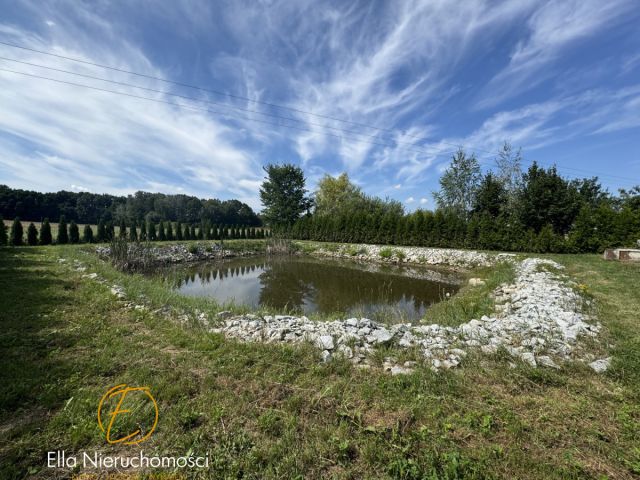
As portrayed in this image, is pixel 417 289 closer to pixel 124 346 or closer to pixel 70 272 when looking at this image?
pixel 124 346

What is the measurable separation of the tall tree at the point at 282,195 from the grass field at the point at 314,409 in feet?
96.5

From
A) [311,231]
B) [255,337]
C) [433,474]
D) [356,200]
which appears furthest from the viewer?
[356,200]

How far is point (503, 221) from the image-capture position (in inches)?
613

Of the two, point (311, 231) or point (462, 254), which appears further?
point (311, 231)

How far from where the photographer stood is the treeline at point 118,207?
74.8 ft

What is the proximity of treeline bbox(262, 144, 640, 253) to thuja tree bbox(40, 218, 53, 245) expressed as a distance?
685 inches

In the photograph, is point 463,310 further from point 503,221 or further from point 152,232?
point 152,232

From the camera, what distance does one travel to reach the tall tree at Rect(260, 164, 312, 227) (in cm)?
3231

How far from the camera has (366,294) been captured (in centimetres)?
812

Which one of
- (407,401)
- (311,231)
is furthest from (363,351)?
(311,231)

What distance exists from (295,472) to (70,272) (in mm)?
7958

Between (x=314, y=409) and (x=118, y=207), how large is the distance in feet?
140

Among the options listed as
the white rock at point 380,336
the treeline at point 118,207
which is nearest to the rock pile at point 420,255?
the white rock at point 380,336

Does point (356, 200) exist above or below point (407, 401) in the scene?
above
